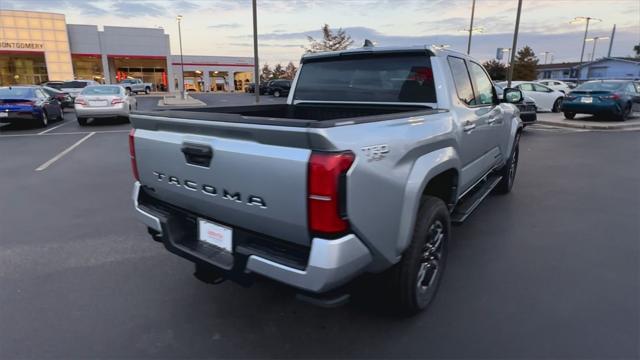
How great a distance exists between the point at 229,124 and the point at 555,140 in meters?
11.2

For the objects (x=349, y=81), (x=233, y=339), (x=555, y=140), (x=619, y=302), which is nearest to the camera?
(x=233, y=339)

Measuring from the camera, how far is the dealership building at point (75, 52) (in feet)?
139

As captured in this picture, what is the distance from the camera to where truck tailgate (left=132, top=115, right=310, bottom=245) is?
201cm

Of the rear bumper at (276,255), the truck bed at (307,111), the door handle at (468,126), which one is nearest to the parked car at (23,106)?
the truck bed at (307,111)

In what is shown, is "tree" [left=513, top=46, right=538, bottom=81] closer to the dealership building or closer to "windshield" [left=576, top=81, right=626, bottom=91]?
"windshield" [left=576, top=81, right=626, bottom=91]

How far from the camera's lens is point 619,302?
3000 mm

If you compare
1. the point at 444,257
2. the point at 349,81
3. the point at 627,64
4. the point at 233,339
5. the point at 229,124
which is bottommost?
the point at 233,339

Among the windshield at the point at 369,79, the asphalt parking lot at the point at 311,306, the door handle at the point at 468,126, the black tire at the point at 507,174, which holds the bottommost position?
the asphalt parking lot at the point at 311,306

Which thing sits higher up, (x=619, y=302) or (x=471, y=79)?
(x=471, y=79)

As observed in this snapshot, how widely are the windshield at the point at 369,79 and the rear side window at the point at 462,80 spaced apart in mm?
343

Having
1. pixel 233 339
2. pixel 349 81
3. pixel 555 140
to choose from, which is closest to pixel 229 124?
pixel 233 339

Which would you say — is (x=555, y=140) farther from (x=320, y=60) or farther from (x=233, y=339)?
(x=233, y=339)

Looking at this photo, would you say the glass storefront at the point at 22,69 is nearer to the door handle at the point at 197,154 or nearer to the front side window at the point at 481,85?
the front side window at the point at 481,85

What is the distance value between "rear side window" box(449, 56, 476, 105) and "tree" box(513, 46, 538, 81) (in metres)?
52.8
